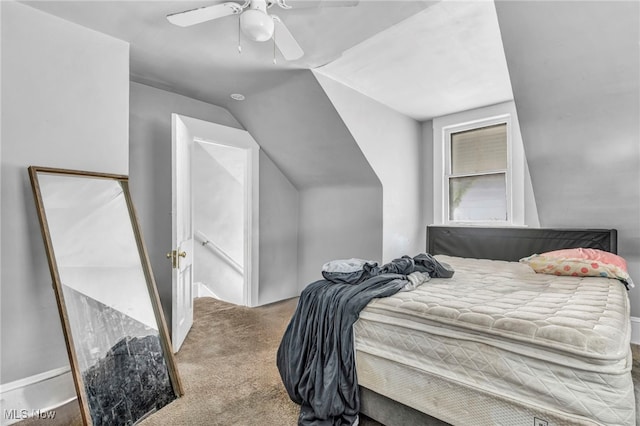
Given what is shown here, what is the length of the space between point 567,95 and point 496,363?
82.0 inches

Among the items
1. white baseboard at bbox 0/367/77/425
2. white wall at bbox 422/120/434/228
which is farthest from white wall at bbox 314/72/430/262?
white baseboard at bbox 0/367/77/425

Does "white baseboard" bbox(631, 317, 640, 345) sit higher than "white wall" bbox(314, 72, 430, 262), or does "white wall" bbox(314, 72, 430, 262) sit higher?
"white wall" bbox(314, 72, 430, 262)

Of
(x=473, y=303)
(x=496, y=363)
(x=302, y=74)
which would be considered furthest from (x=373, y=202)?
(x=496, y=363)

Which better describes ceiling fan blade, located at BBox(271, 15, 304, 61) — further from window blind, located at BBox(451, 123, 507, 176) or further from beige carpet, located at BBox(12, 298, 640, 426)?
window blind, located at BBox(451, 123, 507, 176)

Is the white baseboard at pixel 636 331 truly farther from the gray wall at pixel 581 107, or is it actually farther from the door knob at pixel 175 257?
the door knob at pixel 175 257

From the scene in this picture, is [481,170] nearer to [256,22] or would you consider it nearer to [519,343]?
[519,343]

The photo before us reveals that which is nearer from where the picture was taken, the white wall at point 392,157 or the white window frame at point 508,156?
the white wall at point 392,157

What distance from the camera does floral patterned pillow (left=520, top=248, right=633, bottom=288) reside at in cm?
221

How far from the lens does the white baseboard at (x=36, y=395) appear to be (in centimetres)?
181

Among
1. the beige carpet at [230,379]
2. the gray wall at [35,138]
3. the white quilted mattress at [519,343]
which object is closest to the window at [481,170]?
the beige carpet at [230,379]

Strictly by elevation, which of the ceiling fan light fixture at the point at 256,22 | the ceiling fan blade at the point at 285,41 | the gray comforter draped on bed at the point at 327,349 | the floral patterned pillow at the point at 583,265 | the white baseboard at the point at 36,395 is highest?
the ceiling fan blade at the point at 285,41

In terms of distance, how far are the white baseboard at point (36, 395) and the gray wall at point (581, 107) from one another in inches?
137

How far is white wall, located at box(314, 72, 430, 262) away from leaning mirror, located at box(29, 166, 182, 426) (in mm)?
2005

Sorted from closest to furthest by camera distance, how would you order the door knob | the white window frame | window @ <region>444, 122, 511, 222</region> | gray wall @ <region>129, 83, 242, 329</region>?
1. the door knob
2. gray wall @ <region>129, 83, 242, 329</region>
3. the white window frame
4. window @ <region>444, 122, 511, 222</region>
